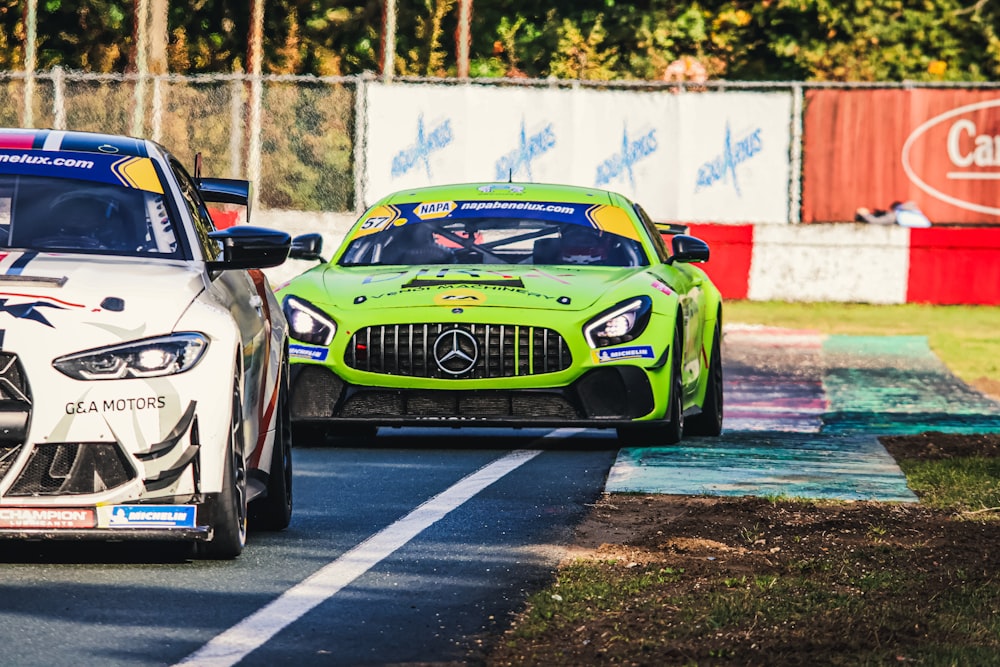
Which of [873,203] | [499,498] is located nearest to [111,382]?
[499,498]

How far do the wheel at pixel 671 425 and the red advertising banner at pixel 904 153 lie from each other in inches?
729

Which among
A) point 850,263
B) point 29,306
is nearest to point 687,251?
point 29,306

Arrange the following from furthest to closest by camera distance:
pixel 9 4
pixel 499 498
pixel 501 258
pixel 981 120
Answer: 1. pixel 9 4
2. pixel 981 120
3. pixel 501 258
4. pixel 499 498

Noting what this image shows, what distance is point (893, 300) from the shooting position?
27500mm

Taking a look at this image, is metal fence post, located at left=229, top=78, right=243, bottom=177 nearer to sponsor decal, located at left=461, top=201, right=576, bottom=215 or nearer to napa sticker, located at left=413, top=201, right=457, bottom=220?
napa sticker, located at left=413, top=201, right=457, bottom=220

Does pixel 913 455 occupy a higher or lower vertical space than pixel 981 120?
lower

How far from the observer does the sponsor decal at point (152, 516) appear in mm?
7148

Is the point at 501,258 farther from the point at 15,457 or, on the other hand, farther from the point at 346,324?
the point at 15,457

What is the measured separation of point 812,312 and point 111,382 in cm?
2016

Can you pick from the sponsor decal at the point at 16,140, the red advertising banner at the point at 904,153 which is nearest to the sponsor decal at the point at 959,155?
the red advertising banner at the point at 904,153

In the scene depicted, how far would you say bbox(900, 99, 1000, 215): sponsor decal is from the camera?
99.9ft

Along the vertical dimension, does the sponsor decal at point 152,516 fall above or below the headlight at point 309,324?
below

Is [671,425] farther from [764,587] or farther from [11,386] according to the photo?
[11,386]

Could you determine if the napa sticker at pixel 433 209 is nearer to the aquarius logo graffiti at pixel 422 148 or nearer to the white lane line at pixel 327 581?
the white lane line at pixel 327 581
